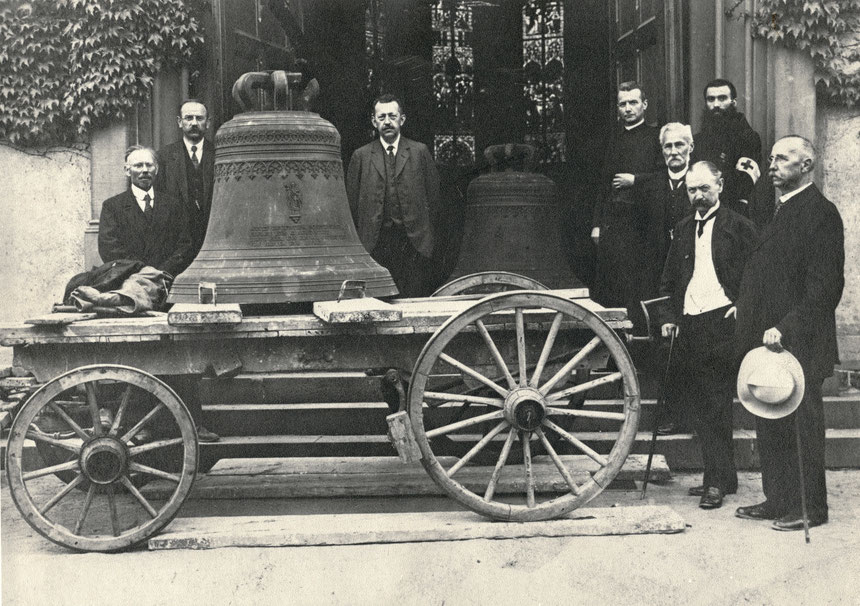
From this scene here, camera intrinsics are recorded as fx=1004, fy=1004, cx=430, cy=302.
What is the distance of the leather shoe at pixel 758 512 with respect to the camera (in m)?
5.20

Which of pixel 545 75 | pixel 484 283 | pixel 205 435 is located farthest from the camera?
pixel 545 75

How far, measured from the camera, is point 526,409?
4.72 meters

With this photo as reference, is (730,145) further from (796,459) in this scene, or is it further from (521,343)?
(521,343)

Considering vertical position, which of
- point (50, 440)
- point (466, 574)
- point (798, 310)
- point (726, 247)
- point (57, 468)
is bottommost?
point (466, 574)

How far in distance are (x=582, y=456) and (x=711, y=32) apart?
3.52m

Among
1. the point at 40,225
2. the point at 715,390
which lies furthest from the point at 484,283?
the point at 40,225

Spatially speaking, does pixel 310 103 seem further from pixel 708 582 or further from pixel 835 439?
pixel 835 439

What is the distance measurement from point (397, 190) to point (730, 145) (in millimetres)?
2337

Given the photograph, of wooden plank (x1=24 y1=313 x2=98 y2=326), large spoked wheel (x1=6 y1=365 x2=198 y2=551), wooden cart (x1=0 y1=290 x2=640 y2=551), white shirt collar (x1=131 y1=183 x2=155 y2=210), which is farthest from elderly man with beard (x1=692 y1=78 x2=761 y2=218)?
wooden plank (x1=24 y1=313 x2=98 y2=326)

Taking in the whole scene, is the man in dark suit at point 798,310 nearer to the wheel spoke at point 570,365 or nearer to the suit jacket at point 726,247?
the suit jacket at point 726,247

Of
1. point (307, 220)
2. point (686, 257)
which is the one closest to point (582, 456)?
point (686, 257)

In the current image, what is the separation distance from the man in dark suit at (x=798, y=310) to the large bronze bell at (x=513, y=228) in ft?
9.36

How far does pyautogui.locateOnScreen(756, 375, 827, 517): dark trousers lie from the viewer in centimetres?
510

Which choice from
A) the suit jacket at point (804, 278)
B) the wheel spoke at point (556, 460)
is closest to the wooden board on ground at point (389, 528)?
the wheel spoke at point (556, 460)
